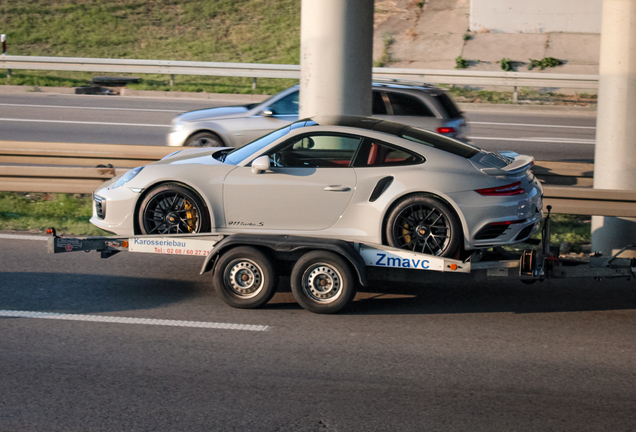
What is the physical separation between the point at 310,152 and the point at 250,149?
2.19 ft

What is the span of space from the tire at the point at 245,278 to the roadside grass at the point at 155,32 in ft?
53.9

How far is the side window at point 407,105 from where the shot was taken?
11159 millimetres

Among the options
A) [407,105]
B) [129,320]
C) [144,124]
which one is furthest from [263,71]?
[129,320]

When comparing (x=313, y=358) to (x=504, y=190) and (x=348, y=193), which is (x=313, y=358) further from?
(x=504, y=190)

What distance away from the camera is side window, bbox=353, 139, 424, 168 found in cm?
671

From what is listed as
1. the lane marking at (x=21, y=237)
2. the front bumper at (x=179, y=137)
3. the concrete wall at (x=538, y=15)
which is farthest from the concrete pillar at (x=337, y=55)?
the concrete wall at (x=538, y=15)

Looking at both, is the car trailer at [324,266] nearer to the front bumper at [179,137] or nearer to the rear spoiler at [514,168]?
the rear spoiler at [514,168]

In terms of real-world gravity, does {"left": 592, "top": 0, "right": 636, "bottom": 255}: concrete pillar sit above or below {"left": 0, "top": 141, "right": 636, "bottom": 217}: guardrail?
above

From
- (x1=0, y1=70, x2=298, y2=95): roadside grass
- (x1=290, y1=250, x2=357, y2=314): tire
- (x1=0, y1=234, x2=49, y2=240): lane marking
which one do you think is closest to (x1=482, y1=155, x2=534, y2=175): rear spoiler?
(x1=290, y1=250, x2=357, y2=314): tire

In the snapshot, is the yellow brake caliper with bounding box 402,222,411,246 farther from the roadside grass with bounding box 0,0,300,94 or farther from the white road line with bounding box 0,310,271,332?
the roadside grass with bounding box 0,0,300,94

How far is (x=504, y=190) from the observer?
21.5 feet

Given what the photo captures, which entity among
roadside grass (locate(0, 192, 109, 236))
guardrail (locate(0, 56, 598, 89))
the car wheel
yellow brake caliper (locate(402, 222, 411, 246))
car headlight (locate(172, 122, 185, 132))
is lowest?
roadside grass (locate(0, 192, 109, 236))

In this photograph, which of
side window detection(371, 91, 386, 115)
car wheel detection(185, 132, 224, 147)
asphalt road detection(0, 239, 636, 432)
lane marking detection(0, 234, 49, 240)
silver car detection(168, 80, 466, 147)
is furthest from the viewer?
car wheel detection(185, 132, 224, 147)

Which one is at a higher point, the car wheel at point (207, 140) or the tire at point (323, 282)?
the car wheel at point (207, 140)
